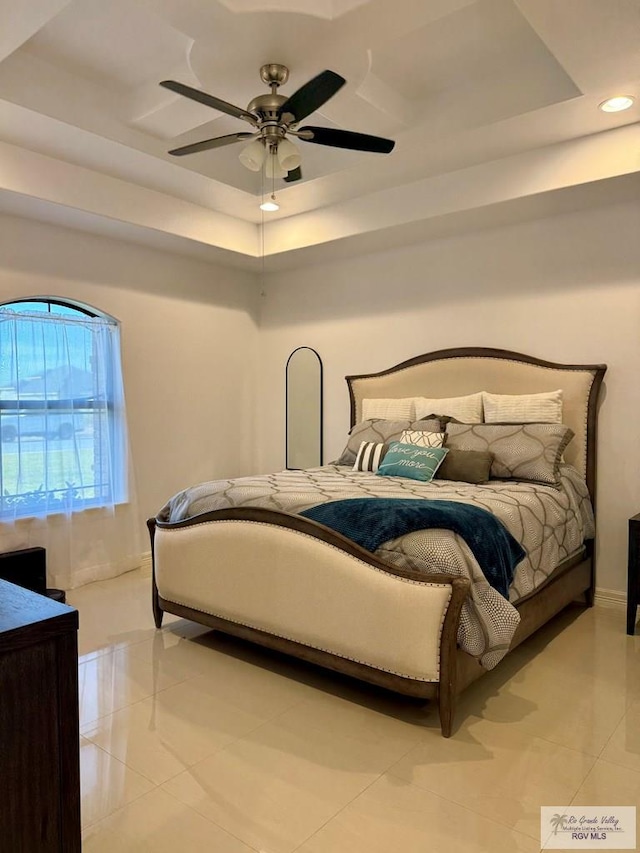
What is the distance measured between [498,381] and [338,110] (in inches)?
78.4

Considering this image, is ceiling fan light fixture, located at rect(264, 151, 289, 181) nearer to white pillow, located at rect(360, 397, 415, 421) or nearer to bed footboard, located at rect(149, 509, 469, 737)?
bed footboard, located at rect(149, 509, 469, 737)

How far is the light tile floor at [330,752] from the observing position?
1.81 metres

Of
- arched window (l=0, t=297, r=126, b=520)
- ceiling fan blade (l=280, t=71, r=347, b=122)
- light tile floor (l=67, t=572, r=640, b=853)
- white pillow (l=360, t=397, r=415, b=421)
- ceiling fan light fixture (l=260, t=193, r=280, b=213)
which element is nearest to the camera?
light tile floor (l=67, t=572, r=640, b=853)

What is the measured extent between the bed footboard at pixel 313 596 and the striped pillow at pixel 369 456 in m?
1.28

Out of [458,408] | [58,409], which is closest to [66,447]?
[58,409]

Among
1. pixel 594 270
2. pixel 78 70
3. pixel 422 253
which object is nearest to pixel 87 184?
pixel 78 70

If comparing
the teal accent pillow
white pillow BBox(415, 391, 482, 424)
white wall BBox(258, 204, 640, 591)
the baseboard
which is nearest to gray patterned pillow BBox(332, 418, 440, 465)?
white pillow BBox(415, 391, 482, 424)

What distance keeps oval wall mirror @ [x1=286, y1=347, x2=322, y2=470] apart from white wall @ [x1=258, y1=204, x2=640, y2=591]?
9 cm

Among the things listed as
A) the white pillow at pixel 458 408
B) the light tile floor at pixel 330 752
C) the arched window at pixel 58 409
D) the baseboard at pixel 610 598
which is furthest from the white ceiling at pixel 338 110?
the light tile floor at pixel 330 752

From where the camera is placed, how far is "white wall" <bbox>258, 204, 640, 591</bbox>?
372cm

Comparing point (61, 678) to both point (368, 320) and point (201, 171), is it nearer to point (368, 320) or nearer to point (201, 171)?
point (201, 171)

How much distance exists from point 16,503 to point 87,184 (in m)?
2.10

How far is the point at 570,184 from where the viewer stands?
3443 millimetres

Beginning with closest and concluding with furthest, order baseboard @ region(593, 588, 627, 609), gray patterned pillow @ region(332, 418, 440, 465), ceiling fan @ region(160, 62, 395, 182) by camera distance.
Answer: ceiling fan @ region(160, 62, 395, 182), baseboard @ region(593, 588, 627, 609), gray patterned pillow @ region(332, 418, 440, 465)
